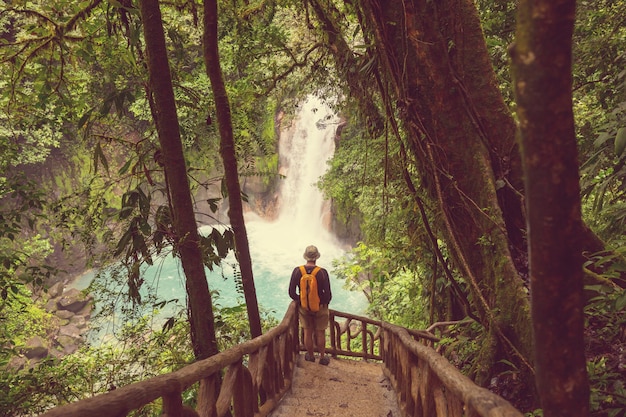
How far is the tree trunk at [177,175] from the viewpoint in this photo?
11.1ft

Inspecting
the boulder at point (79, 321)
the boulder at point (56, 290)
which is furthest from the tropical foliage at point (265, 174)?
the boulder at point (56, 290)

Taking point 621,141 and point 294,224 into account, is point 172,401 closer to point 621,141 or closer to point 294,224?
point 621,141

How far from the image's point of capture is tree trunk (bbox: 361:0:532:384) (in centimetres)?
379

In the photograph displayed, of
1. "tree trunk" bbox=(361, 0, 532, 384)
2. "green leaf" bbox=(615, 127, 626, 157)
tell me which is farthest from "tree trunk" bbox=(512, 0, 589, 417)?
"tree trunk" bbox=(361, 0, 532, 384)

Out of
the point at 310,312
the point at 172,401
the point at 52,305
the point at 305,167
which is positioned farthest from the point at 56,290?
the point at 172,401

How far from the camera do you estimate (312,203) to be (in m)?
22.5

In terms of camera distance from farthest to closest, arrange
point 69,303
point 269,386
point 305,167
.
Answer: point 305,167, point 69,303, point 269,386

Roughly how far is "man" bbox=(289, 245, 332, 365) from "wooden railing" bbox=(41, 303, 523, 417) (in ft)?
0.69

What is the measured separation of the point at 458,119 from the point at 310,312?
3.21 m

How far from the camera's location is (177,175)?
11.3ft

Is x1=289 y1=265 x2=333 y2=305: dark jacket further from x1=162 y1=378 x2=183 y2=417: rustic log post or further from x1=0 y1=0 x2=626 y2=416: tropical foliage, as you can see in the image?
x1=162 y1=378 x2=183 y2=417: rustic log post

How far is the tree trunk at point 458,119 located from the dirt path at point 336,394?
1652 millimetres

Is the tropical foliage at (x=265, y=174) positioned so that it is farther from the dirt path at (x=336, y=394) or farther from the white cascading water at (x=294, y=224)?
the white cascading water at (x=294, y=224)

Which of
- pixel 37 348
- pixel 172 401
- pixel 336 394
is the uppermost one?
pixel 172 401
